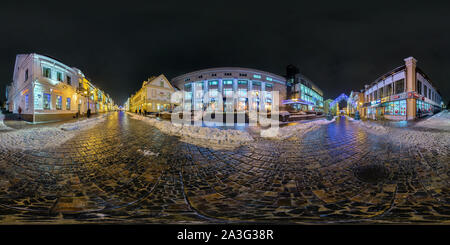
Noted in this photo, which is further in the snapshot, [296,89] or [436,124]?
[296,89]

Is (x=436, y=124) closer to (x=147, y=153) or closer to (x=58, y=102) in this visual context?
(x=147, y=153)

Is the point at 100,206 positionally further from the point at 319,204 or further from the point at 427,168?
the point at 427,168

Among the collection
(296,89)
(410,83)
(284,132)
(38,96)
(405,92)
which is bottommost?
(284,132)

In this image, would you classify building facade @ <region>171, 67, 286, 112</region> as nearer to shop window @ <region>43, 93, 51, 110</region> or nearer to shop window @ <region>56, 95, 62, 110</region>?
shop window @ <region>56, 95, 62, 110</region>

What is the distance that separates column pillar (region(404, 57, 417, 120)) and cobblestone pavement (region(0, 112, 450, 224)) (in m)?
23.3

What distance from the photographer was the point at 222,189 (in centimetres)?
267

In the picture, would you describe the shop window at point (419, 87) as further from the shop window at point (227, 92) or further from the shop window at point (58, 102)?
the shop window at point (58, 102)

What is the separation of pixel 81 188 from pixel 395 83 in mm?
33840

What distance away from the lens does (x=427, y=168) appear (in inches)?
142

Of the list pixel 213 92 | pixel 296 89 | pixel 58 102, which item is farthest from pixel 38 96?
pixel 296 89

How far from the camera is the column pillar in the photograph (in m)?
19.1

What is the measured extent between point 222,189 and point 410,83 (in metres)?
29.2
